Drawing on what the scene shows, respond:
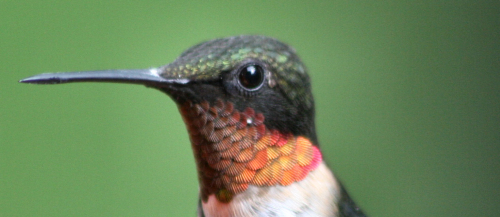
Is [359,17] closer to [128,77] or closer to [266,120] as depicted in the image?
[266,120]

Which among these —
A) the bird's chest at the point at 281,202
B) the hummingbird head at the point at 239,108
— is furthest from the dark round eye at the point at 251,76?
the bird's chest at the point at 281,202

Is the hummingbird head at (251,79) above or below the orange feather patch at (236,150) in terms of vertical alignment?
above

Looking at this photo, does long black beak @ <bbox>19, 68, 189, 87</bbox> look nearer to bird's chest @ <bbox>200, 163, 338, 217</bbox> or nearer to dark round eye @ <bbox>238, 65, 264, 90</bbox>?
dark round eye @ <bbox>238, 65, 264, 90</bbox>

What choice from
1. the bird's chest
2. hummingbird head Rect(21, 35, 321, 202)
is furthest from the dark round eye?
the bird's chest

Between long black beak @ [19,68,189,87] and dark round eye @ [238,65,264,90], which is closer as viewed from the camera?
long black beak @ [19,68,189,87]

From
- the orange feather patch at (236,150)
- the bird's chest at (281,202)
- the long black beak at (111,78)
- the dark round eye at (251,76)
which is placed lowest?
the bird's chest at (281,202)

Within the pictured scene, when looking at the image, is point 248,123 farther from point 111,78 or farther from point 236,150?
point 111,78

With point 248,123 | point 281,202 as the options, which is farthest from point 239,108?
point 281,202

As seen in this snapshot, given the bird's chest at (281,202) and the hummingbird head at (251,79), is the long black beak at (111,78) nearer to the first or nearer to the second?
the hummingbird head at (251,79)
